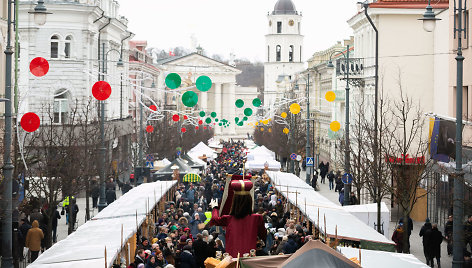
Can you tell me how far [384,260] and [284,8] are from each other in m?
139

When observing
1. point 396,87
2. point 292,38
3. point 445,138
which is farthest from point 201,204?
point 292,38

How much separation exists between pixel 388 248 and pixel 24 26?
3339 centimetres

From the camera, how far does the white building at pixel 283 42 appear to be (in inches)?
5861

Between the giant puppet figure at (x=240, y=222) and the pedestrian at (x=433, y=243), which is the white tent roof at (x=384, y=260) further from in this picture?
the pedestrian at (x=433, y=243)

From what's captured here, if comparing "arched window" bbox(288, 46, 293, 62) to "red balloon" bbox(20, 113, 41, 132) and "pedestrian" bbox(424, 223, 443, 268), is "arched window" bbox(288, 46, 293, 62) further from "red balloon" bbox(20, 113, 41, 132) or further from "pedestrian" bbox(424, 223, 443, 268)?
"red balloon" bbox(20, 113, 41, 132)

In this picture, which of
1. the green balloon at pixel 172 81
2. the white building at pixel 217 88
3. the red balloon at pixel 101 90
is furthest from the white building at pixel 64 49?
the white building at pixel 217 88

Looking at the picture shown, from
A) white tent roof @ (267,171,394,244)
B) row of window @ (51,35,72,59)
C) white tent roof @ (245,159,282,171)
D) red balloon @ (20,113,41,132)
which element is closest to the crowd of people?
white tent roof @ (267,171,394,244)

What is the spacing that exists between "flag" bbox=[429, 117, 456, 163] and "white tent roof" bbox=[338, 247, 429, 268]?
37.5ft

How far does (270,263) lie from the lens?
33.4ft

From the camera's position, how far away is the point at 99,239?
1584 cm

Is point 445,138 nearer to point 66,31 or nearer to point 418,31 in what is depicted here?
point 418,31

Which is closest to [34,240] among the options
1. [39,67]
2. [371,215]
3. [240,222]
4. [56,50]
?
[39,67]

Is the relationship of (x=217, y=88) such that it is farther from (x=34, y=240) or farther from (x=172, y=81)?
(x=34, y=240)

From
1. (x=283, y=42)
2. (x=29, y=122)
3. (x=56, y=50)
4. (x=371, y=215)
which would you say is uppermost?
(x=283, y=42)
